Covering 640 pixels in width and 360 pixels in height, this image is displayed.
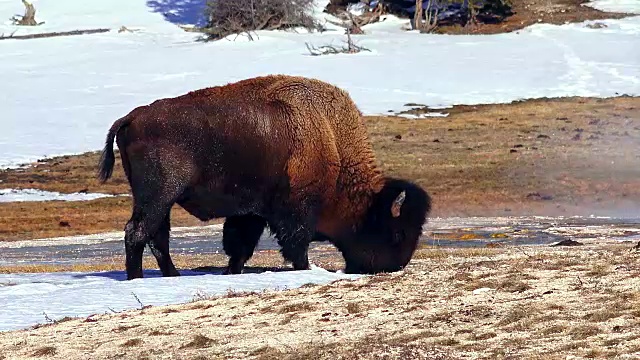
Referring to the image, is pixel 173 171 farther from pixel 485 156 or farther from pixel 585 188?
pixel 485 156

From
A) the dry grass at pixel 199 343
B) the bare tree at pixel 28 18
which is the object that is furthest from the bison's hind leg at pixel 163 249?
the bare tree at pixel 28 18

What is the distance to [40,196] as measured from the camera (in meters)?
31.3

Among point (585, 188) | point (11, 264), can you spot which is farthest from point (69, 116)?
point (11, 264)

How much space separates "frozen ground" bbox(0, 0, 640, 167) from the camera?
4125 centimetres

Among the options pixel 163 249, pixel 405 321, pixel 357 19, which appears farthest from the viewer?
pixel 357 19

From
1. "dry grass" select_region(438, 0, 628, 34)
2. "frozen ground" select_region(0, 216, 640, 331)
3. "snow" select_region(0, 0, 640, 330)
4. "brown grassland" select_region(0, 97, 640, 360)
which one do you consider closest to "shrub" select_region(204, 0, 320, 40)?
"snow" select_region(0, 0, 640, 330)

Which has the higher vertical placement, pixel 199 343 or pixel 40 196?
pixel 199 343

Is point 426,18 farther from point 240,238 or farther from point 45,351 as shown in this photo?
point 45,351

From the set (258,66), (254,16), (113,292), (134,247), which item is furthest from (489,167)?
(254,16)

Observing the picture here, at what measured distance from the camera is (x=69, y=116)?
41.4 metres

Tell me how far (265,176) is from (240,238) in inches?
38.0

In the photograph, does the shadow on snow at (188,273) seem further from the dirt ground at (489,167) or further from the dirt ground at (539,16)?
the dirt ground at (539,16)

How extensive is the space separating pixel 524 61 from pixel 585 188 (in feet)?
62.9

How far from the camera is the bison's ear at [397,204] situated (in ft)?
47.6
